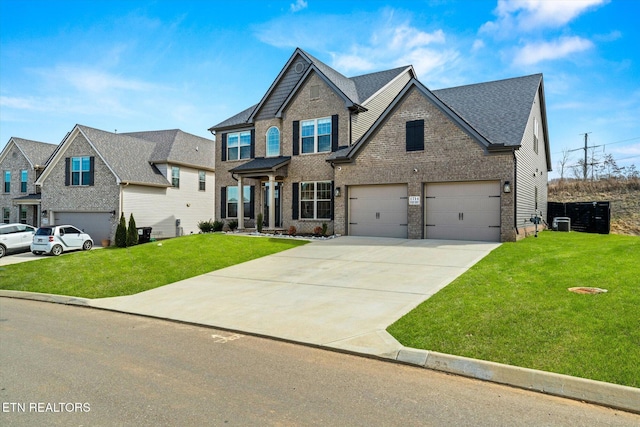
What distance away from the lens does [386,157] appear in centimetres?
1912

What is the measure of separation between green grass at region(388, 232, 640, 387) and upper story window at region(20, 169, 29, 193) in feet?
125

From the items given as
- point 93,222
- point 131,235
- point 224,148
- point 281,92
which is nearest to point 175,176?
point 93,222

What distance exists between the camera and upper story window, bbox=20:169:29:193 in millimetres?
35000

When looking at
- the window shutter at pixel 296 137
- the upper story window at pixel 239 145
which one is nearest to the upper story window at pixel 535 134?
the window shutter at pixel 296 137

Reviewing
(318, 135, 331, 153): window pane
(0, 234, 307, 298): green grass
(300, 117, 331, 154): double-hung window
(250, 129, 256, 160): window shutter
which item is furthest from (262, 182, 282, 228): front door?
(0, 234, 307, 298): green grass

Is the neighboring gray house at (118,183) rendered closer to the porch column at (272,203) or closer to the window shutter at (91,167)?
the window shutter at (91,167)

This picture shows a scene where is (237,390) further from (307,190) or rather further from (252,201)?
(252,201)

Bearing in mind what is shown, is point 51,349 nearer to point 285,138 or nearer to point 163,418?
point 163,418

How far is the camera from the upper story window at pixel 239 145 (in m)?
25.8

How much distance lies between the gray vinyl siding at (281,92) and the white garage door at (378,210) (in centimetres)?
763

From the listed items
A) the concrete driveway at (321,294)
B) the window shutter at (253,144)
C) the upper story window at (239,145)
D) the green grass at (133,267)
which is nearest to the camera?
the concrete driveway at (321,294)

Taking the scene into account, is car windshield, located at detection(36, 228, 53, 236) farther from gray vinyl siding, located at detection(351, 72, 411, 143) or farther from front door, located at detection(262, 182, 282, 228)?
gray vinyl siding, located at detection(351, 72, 411, 143)

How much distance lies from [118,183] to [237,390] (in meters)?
25.2

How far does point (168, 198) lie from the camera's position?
30.6 m
